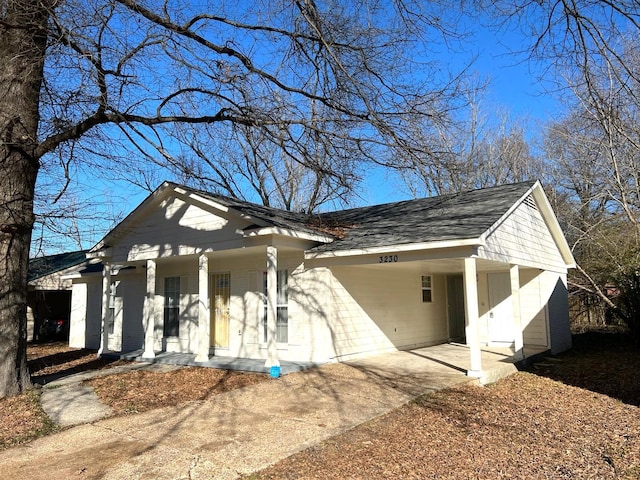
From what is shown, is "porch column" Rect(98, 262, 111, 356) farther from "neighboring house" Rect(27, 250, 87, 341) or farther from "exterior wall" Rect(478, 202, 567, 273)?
"exterior wall" Rect(478, 202, 567, 273)

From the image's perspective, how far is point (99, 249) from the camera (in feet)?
45.7

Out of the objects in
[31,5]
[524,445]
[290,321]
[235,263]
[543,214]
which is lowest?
[524,445]

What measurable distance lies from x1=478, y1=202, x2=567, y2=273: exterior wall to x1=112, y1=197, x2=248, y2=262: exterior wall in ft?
18.0

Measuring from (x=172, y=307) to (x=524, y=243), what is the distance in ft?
32.5

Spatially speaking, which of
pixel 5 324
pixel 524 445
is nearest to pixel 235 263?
pixel 5 324

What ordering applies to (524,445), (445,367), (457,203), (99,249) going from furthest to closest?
(99,249), (457,203), (445,367), (524,445)

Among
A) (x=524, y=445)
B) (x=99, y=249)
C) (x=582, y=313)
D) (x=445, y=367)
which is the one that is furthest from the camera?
(x=582, y=313)

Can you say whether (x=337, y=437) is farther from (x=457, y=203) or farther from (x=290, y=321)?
(x=457, y=203)

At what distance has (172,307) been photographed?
1403 cm

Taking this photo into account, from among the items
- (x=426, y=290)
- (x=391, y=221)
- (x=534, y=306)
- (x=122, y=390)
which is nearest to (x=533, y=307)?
(x=534, y=306)

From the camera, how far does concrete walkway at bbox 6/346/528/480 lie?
15.9 ft

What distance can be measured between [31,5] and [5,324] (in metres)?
5.07

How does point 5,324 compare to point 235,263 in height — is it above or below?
below

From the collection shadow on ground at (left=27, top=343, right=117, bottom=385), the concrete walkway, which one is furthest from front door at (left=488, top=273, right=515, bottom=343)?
shadow on ground at (left=27, top=343, right=117, bottom=385)
